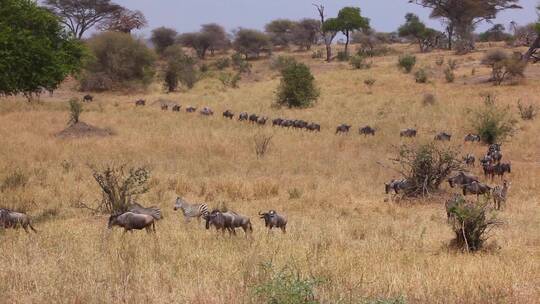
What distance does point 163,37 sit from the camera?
236 ft

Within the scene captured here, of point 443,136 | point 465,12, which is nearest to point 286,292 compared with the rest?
point 443,136

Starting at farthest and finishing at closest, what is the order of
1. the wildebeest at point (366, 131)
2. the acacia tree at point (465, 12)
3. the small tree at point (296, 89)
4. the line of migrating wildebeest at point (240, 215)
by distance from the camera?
the acacia tree at point (465, 12)
the small tree at point (296, 89)
the wildebeest at point (366, 131)
the line of migrating wildebeest at point (240, 215)

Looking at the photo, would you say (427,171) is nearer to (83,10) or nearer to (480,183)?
(480,183)

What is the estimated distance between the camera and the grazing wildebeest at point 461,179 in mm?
13383

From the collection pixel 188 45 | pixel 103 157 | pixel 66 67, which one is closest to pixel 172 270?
pixel 66 67

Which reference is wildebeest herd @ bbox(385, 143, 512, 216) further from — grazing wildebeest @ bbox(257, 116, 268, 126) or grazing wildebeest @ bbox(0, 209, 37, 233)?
grazing wildebeest @ bbox(257, 116, 268, 126)

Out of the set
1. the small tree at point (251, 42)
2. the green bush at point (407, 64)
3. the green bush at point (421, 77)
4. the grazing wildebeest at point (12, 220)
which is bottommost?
the grazing wildebeest at point (12, 220)

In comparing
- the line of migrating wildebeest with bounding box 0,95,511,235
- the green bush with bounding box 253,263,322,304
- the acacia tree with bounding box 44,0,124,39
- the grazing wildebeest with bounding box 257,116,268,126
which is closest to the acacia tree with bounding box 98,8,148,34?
the acacia tree with bounding box 44,0,124,39

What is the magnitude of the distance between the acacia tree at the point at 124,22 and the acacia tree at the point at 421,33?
106ft

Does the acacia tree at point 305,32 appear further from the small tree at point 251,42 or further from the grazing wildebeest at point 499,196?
the grazing wildebeest at point 499,196

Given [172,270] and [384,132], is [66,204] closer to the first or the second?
[172,270]

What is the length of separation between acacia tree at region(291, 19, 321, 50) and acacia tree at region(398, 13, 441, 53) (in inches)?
434

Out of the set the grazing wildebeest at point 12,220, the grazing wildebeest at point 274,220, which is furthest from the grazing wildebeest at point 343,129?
the grazing wildebeest at point 12,220

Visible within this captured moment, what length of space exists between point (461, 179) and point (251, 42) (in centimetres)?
5431
